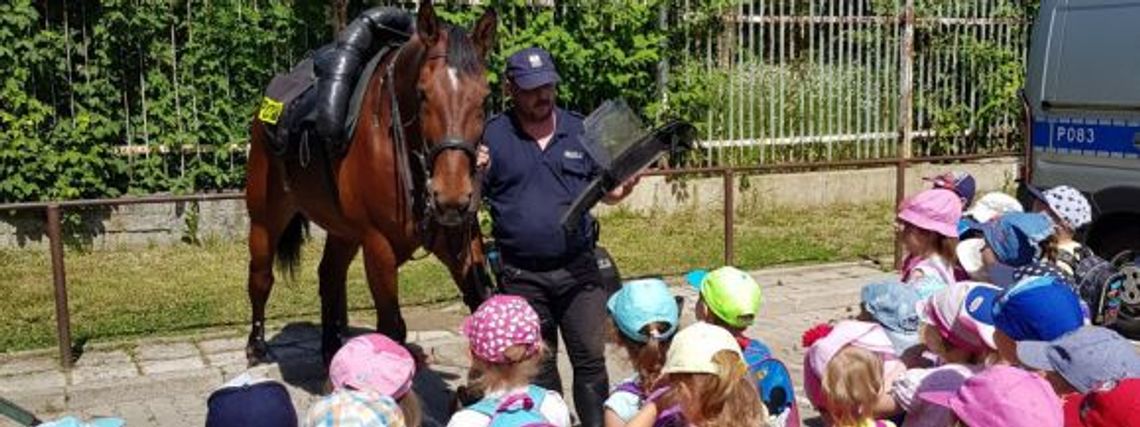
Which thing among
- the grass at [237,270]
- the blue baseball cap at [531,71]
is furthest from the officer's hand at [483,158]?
the grass at [237,270]

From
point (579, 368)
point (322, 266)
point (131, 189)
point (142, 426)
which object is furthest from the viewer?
point (131, 189)

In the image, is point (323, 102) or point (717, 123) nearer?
point (323, 102)

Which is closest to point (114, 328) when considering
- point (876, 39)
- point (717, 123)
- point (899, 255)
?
point (899, 255)

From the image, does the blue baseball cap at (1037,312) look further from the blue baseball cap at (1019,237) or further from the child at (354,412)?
the child at (354,412)

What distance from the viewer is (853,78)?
12688 mm

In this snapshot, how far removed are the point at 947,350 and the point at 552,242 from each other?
1525mm

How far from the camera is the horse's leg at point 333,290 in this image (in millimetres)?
6148

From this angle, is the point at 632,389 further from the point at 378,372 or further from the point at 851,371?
the point at 378,372

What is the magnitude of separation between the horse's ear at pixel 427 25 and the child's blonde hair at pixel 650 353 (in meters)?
1.85

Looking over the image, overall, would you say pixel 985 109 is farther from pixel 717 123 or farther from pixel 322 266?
pixel 322 266

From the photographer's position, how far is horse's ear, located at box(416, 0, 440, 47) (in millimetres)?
4602

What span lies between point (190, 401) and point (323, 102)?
5.55 ft

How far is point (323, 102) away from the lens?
5324 millimetres

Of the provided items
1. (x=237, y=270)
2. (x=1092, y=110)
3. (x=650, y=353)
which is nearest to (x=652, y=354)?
(x=650, y=353)
